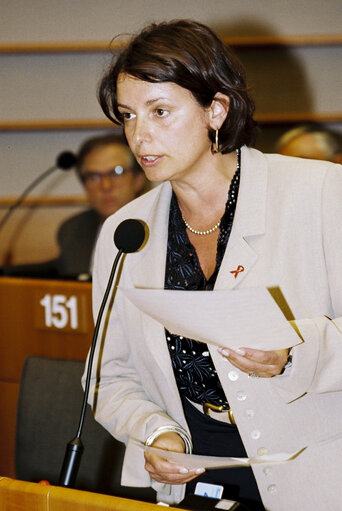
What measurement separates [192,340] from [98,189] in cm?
298

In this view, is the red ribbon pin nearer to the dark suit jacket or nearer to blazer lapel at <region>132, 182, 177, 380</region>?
blazer lapel at <region>132, 182, 177, 380</region>

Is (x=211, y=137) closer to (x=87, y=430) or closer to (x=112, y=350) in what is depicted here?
(x=112, y=350)

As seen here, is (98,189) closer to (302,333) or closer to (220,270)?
(220,270)

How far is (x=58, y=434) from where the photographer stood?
1.95 m

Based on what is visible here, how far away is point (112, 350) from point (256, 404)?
1.33 feet

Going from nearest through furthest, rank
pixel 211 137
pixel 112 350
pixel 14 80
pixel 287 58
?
pixel 211 137, pixel 112 350, pixel 287 58, pixel 14 80

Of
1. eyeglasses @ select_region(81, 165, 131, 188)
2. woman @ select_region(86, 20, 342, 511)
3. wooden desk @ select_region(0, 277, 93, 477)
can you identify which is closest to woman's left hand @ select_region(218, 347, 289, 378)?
woman @ select_region(86, 20, 342, 511)

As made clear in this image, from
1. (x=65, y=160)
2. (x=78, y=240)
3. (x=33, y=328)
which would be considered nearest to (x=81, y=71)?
(x=78, y=240)

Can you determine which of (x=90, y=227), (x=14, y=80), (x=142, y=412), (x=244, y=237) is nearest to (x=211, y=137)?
(x=244, y=237)

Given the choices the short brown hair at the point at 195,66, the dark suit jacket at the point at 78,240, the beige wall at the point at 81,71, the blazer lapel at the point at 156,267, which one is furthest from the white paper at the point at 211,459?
the beige wall at the point at 81,71

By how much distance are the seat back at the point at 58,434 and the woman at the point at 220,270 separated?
0.89ft

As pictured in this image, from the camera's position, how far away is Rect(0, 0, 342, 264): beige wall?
475 cm

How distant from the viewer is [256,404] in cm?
143

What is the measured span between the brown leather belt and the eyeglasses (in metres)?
2.88
